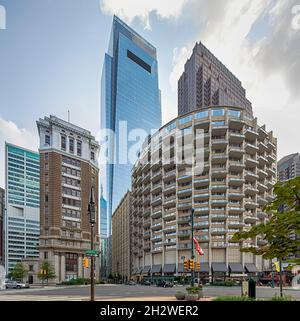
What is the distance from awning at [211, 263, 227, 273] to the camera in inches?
2601

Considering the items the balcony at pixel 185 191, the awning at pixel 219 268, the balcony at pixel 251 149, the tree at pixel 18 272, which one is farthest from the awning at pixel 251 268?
the tree at pixel 18 272

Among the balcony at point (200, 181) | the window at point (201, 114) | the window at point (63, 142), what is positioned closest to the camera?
the window at point (63, 142)

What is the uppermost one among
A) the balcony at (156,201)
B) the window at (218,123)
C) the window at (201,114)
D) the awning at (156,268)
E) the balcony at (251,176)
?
the window at (201,114)

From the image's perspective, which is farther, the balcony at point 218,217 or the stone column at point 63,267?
the stone column at point 63,267

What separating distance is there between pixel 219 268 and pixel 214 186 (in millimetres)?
17152

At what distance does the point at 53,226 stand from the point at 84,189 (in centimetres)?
1167

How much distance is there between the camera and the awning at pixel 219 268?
66.1 metres

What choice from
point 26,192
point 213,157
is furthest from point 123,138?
point 213,157

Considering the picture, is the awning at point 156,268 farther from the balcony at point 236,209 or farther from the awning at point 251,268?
→ the balcony at point 236,209

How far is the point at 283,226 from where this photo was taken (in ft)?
17.0

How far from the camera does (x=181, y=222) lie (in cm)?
7294

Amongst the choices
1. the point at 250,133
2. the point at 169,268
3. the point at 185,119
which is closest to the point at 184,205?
the point at 169,268

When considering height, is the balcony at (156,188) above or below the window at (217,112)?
below

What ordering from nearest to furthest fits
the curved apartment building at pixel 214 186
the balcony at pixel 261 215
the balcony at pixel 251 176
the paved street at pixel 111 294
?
the paved street at pixel 111 294 < the curved apartment building at pixel 214 186 < the balcony at pixel 251 176 < the balcony at pixel 261 215
